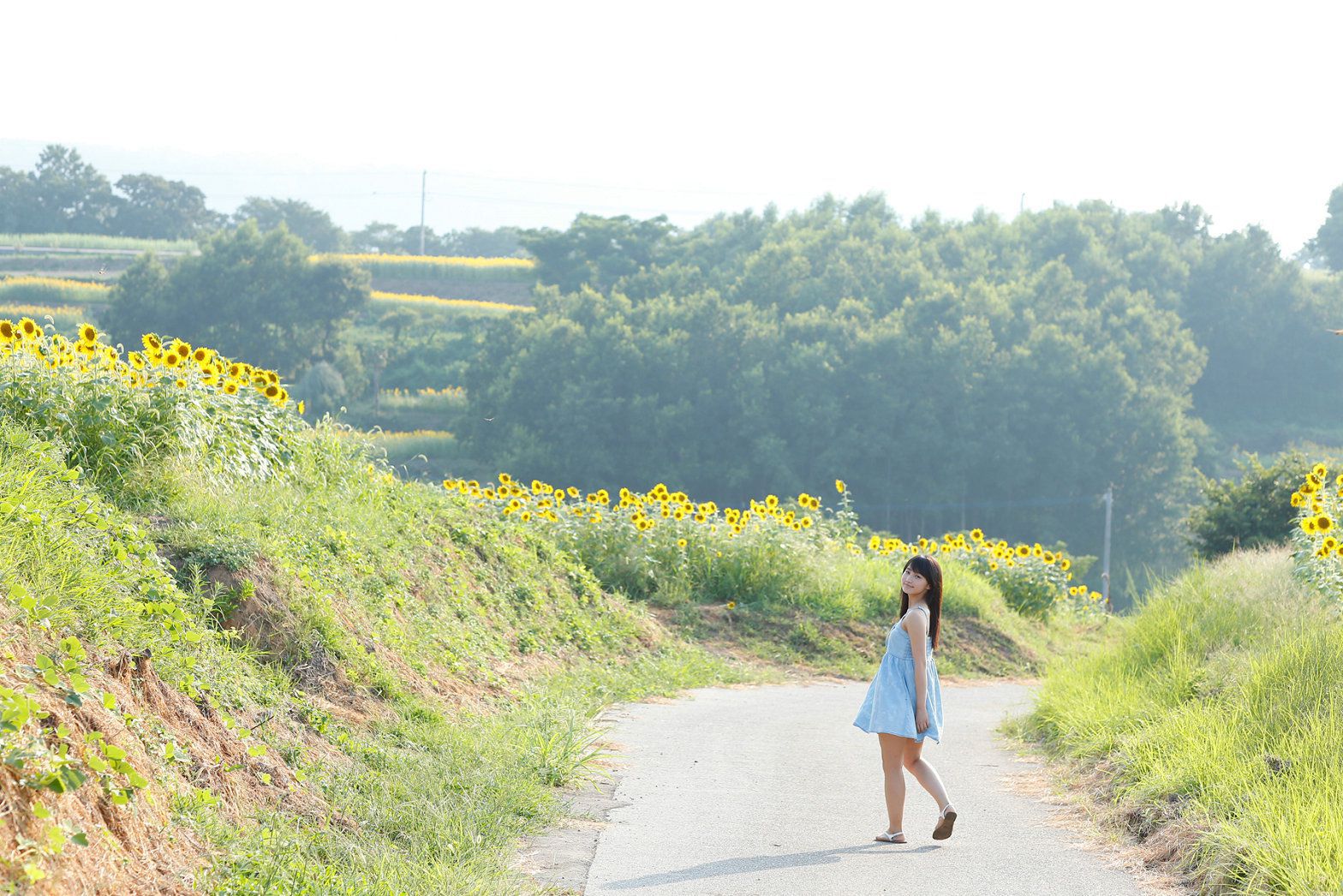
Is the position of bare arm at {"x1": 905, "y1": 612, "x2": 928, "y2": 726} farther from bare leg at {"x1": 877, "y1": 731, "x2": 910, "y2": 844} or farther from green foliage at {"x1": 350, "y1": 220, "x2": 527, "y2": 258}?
green foliage at {"x1": 350, "y1": 220, "x2": 527, "y2": 258}

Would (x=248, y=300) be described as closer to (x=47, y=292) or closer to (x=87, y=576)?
(x=47, y=292)

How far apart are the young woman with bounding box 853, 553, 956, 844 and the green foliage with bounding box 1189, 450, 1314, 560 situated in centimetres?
1464

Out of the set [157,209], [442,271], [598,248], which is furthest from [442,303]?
[157,209]

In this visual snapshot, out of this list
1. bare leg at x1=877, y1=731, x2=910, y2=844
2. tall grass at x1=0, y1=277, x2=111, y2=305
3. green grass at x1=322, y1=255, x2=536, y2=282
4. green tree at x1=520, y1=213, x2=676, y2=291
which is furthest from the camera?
green grass at x1=322, y1=255, x2=536, y2=282

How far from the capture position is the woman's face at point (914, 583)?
272 inches

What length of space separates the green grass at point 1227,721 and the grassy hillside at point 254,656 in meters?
2.91

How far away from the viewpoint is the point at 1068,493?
2130 inches

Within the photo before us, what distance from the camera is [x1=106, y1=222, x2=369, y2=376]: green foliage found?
56156mm

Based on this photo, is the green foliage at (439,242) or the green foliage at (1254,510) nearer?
the green foliage at (1254,510)

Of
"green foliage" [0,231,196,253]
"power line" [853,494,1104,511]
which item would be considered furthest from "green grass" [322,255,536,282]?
"power line" [853,494,1104,511]

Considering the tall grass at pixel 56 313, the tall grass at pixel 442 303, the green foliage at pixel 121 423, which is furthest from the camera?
the tall grass at pixel 442 303

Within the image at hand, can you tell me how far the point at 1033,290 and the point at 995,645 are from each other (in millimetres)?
46601

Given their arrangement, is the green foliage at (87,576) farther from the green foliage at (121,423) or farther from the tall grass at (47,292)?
the tall grass at (47,292)

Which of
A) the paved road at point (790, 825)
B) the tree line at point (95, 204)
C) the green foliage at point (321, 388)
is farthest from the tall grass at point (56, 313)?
the paved road at point (790, 825)
